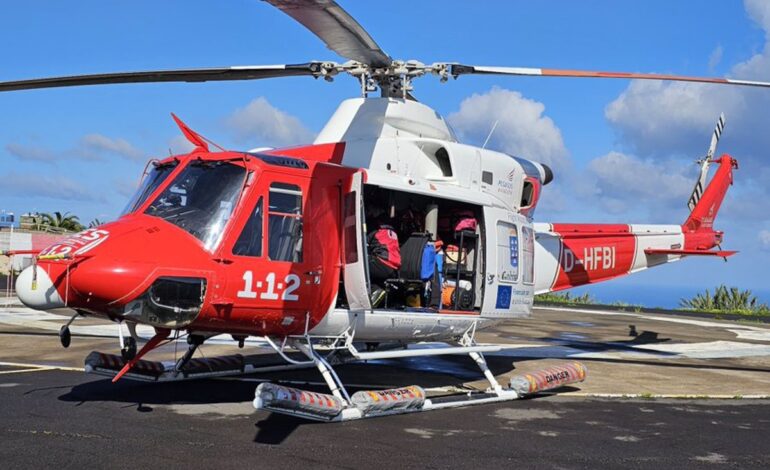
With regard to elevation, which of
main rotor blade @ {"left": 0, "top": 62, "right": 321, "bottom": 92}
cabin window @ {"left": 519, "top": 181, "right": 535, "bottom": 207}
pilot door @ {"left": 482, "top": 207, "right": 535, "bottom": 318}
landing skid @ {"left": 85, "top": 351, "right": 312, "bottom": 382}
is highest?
main rotor blade @ {"left": 0, "top": 62, "right": 321, "bottom": 92}

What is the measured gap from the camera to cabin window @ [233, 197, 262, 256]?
26.2 feet

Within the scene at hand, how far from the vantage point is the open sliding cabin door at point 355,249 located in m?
8.88

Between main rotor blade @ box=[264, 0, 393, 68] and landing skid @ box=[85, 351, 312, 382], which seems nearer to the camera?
main rotor blade @ box=[264, 0, 393, 68]

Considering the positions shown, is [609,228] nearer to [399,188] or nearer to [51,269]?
[399,188]

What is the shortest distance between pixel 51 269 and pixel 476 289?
5.68 meters

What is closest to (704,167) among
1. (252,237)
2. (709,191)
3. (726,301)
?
(709,191)

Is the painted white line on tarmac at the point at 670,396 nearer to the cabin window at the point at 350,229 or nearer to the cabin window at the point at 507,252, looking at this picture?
the cabin window at the point at 507,252

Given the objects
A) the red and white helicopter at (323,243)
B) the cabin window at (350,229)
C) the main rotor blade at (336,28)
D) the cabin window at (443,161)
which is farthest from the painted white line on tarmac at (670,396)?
the main rotor blade at (336,28)

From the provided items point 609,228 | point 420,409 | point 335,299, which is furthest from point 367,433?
point 609,228

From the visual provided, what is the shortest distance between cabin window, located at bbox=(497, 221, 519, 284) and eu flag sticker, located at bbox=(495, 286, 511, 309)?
0.39ft

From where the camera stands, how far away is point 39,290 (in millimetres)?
7191

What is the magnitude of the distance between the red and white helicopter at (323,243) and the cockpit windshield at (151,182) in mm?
30

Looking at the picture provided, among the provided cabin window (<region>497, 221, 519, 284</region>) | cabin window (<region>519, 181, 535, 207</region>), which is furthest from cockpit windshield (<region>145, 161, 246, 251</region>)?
cabin window (<region>519, 181, 535, 207</region>)

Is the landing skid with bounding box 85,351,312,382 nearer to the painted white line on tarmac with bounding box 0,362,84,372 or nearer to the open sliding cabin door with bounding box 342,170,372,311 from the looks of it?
the painted white line on tarmac with bounding box 0,362,84,372
